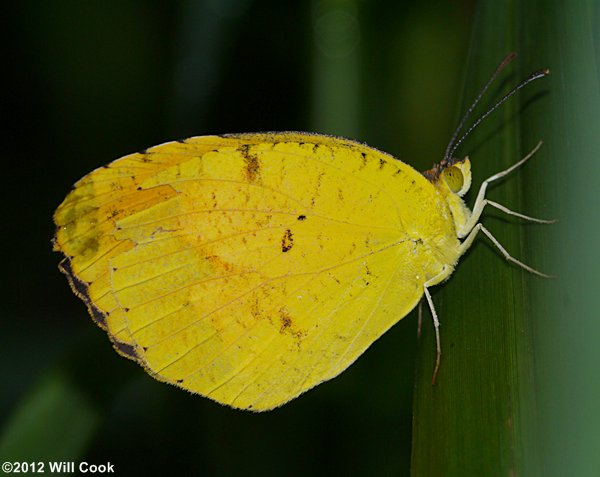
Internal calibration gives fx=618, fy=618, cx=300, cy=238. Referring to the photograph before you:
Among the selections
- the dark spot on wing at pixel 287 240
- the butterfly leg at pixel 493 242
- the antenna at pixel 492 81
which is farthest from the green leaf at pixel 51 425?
the antenna at pixel 492 81

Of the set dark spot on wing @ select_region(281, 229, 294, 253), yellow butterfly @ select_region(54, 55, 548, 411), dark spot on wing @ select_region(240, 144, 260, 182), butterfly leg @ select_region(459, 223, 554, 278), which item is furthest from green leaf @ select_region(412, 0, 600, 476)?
dark spot on wing @ select_region(240, 144, 260, 182)

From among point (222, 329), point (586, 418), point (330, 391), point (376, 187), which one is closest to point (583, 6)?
point (376, 187)

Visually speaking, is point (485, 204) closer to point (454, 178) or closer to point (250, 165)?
point (454, 178)

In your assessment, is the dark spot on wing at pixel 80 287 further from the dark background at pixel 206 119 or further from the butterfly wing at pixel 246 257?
the dark background at pixel 206 119

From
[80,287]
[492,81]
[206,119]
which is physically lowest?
[80,287]

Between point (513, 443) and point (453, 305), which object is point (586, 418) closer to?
point (513, 443)

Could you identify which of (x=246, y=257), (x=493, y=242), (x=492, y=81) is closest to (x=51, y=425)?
(x=246, y=257)
